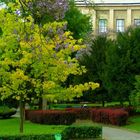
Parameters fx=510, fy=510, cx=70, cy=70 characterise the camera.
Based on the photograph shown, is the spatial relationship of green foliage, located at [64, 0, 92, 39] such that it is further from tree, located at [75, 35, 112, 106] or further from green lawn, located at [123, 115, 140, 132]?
green lawn, located at [123, 115, 140, 132]

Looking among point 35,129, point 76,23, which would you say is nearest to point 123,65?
point 35,129

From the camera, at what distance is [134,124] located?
34.2 m

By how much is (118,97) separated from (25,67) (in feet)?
59.4

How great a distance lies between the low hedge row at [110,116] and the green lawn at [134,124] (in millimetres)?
555

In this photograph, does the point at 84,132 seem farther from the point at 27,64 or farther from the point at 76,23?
the point at 76,23

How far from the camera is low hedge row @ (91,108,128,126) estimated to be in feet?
109

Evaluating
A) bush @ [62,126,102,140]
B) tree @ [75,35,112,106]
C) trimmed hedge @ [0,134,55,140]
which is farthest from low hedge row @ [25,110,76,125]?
trimmed hedge @ [0,134,55,140]

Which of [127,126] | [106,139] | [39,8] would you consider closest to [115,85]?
[127,126]

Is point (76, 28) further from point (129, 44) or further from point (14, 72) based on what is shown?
point (14, 72)

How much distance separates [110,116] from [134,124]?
1700 millimetres

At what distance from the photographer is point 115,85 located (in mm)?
39406

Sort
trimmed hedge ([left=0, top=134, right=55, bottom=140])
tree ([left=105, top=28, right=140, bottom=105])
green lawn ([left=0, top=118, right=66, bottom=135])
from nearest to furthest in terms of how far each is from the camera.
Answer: trimmed hedge ([left=0, top=134, right=55, bottom=140]) < green lawn ([left=0, top=118, right=66, bottom=135]) < tree ([left=105, top=28, right=140, bottom=105])

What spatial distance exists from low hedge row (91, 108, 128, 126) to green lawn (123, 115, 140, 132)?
555 mm

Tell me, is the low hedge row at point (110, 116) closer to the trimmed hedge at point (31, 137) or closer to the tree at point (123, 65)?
the tree at point (123, 65)
